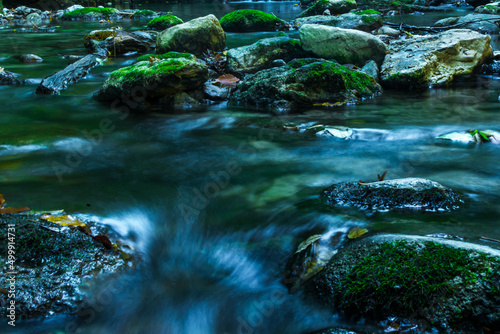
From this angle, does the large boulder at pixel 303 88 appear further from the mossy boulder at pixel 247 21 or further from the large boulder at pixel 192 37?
the mossy boulder at pixel 247 21

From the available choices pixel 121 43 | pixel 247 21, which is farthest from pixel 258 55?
pixel 247 21

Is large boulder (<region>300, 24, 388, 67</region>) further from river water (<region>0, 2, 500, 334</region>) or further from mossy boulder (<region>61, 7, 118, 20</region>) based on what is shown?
mossy boulder (<region>61, 7, 118, 20</region>)

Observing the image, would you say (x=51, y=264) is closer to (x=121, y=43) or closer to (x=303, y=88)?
(x=303, y=88)

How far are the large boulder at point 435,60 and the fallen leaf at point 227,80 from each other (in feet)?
10.6

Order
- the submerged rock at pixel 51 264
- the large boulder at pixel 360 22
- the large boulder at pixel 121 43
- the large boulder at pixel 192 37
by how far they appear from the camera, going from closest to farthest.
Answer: the submerged rock at pixel 51 264 → the large boulder at pixel 192 37 → the large boulder at pixel 121 43 → the large boulder at pixel 360 22

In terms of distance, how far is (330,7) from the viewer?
2362 centimetres

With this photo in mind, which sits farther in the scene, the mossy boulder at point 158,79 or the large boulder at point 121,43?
the large boulder at point 121,43

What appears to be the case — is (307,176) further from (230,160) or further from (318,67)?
(318,67)

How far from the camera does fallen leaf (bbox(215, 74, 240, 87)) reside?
8654 millimetres

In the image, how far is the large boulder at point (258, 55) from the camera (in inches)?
366

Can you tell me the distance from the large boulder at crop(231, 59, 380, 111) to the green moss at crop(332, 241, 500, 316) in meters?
4.90

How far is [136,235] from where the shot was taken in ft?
11.6

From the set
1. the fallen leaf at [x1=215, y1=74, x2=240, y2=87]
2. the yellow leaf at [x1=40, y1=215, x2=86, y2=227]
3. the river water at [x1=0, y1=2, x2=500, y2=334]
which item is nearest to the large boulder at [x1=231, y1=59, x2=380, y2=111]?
the river water at [x1=0, y1=2, x2=500, y2=334]

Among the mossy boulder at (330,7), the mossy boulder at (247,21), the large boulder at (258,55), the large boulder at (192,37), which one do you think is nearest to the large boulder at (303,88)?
the large boulder at (258,55)
